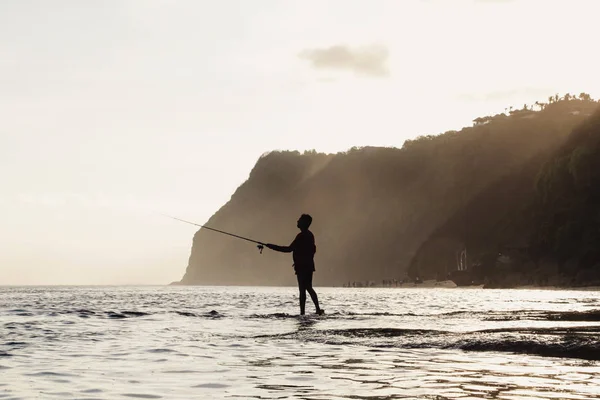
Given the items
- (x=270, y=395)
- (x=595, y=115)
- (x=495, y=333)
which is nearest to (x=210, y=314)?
(x=495, y=333)

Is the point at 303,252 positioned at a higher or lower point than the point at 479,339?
higher

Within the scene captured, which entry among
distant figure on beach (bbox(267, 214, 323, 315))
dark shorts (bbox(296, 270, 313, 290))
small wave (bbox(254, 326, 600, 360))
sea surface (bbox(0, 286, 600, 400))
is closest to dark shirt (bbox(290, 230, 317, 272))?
distant figure on beach (bbox(267, 214, 323, 315))

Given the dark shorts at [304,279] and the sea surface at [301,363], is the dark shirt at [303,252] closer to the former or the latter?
the dark shorts at [304,279]

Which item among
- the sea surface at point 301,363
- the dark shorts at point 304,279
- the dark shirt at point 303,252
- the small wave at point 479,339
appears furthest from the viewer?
the dark shirt at point 303,252

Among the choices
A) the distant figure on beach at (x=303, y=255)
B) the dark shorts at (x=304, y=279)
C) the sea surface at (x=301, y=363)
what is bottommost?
Result: the sea surface at (x=301, y=363)

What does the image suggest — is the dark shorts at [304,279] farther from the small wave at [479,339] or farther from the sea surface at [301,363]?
the small wave at [479,339]

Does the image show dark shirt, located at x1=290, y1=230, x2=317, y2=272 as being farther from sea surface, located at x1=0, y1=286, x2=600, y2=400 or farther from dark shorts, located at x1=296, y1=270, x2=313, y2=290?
sea surface, located at x1=0, y1=286, x2=600, y2=400

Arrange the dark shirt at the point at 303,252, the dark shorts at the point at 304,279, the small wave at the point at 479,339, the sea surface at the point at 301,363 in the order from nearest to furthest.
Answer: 1. the sea surface at the point at 301,363
2. the small wave at the point at 479,339
3. the dark shorts at the point at 304,279
4. the dark shirt at the point at 303,252

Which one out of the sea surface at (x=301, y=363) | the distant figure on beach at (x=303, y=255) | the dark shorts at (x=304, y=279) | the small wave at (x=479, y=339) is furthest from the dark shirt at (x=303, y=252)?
the small wave at (x=479, y=339)

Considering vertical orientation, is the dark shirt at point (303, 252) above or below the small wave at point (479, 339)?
above


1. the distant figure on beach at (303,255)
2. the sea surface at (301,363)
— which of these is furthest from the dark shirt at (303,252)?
the sea surface at (301,363)

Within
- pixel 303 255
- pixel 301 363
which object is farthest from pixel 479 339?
pixel 303 255

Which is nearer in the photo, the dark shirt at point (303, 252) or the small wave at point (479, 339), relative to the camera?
the small wave at point (479, 339)

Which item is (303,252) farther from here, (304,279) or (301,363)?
(301,363)
